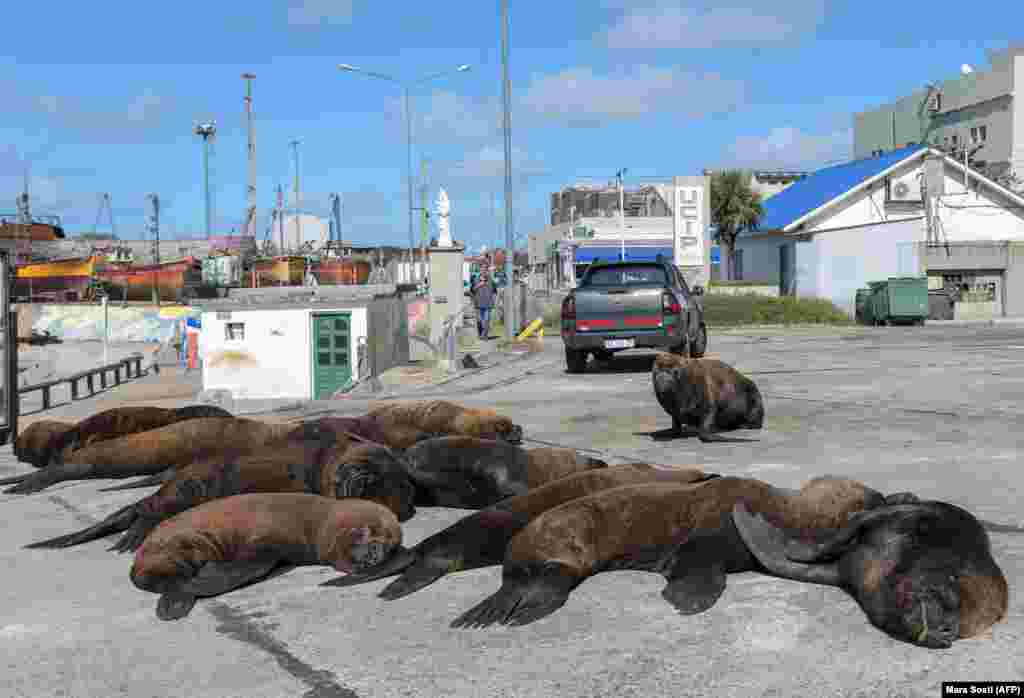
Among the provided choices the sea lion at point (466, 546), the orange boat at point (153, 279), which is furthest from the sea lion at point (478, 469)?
the orange boat at point (153, 279)

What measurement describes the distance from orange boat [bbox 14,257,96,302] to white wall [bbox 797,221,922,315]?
167 feet

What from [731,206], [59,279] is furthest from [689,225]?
[59,279]

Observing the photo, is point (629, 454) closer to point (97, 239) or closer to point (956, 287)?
point (956, 287)

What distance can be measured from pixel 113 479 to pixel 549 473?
14.1ft

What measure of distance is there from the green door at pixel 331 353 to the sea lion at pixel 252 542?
27727 millimetres

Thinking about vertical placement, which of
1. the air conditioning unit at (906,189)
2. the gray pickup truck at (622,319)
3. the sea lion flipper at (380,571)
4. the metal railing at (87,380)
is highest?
the air conditioning unit at (906,189)

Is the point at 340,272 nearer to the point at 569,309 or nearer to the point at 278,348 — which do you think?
the point at 278,348

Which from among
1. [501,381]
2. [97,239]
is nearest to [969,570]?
[501,381]

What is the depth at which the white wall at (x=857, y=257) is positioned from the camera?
5109cm

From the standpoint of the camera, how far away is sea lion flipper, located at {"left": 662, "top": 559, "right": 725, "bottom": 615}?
5.40m

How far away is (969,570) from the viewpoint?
4695 mm

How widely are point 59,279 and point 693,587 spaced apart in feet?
267

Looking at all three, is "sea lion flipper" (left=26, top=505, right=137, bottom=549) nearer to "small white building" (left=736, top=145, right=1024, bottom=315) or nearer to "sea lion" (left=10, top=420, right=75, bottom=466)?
"sea lion" (left=10, top=420, right=75, bottom=466)

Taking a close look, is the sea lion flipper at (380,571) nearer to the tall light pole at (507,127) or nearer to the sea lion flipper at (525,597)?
the sea lion flipper at (525,597)
